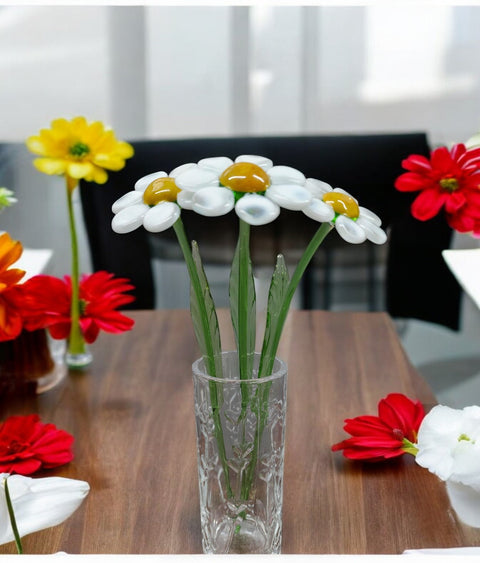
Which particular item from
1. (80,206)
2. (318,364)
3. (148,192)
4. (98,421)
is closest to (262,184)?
(148,192)

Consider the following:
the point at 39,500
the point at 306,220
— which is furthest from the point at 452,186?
the point at 306,220

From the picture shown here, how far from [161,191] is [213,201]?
75mm

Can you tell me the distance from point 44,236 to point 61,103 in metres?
0.50

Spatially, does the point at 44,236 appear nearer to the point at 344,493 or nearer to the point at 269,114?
the point at 269,114

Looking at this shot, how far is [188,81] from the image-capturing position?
2938mm

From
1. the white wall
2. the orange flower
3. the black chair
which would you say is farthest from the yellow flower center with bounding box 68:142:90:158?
the white wall

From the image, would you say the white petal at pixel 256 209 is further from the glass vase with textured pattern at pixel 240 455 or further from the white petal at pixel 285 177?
the glass vase with textured pattern at pixel 240 455

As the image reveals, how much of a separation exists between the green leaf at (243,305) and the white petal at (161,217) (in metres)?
0.08

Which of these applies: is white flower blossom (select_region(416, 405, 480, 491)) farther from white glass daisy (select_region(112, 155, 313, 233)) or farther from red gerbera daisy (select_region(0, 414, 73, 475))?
red gerbera daisy (select_region(0, 414, 73, 475))

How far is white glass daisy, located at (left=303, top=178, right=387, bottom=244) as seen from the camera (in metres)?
0.61

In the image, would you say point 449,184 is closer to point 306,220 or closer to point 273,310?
point 273,310

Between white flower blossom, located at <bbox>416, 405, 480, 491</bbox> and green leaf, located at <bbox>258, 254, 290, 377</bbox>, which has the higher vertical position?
green leaf, located at <bbox>258, 254, 290, 377</bbox>

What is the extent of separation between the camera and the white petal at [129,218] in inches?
24.7

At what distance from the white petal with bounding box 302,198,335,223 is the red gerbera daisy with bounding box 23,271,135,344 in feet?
1.91
